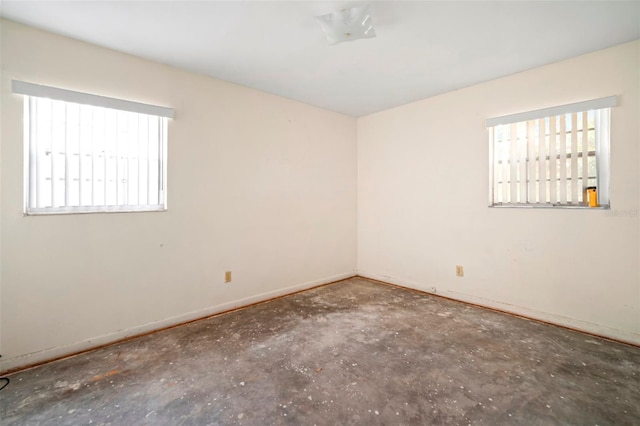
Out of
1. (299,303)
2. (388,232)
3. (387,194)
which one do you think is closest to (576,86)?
(387,194)

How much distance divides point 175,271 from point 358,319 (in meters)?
1.91

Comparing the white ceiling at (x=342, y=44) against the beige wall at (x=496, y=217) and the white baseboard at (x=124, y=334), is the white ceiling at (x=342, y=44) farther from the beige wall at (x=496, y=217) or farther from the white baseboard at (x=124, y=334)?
the white baseboard at (x=124, y=334)

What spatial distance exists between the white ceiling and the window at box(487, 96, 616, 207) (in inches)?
20.7

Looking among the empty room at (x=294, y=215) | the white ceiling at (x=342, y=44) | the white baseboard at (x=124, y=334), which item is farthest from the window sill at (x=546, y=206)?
the white baseboard at (x=124, y=334)

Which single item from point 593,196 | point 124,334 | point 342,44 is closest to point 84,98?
point 124,334

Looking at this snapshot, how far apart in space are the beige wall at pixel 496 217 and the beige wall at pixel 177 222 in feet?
2.32

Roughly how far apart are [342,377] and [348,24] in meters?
2.45

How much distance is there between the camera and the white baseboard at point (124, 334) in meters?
2.04

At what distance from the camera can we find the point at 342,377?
190 cm

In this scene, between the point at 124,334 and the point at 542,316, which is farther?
the point at 542,316

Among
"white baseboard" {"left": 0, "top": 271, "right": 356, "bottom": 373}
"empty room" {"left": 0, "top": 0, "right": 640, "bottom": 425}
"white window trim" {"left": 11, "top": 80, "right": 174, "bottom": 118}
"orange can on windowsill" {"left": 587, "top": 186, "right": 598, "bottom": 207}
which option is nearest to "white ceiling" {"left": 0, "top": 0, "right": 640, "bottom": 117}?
"empty room" {"left": 0, "top": 0, "right": 640, "bottom": 425}

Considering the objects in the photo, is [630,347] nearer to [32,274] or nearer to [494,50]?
[494,50]

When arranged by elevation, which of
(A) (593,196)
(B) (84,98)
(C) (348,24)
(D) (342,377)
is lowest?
(D) (342,377)

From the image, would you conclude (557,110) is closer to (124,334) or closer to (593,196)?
(593,196)
